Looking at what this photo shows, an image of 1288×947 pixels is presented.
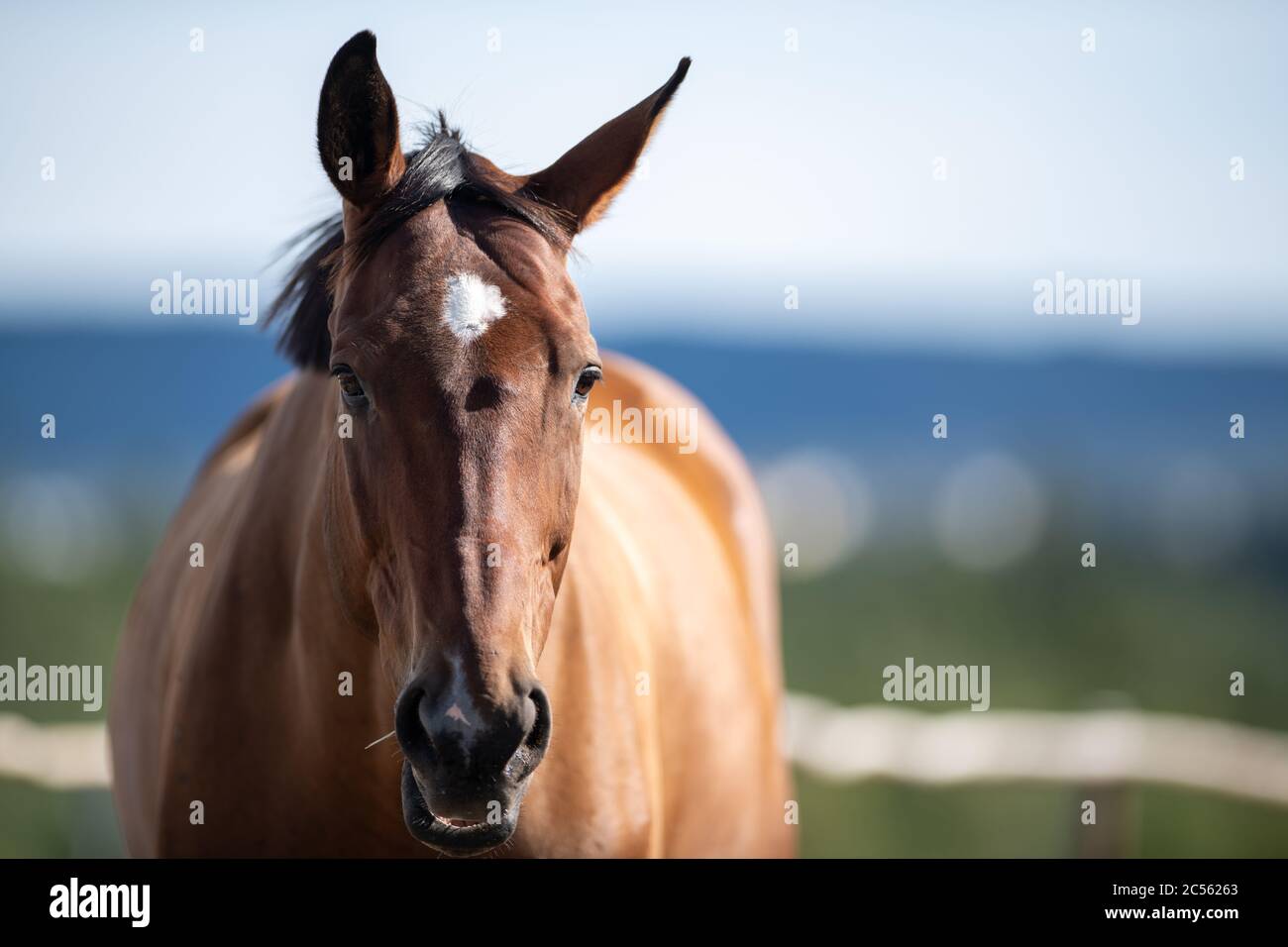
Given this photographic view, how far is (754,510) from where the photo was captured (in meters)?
4.57

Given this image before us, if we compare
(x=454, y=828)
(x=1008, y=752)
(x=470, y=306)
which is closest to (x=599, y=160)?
(x=470, y=306)

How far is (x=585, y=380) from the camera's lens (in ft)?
6.87

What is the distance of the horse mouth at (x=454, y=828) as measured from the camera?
174cm

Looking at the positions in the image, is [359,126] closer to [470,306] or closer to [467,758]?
[470,306]

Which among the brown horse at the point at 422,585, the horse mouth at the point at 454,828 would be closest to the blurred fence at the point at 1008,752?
the brown horse at the point at 422,585

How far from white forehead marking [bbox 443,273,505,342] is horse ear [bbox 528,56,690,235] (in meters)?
0.47

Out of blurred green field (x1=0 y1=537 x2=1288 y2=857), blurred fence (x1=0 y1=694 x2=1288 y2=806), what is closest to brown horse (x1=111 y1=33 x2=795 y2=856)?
blurred fence (x1=0 y1=694 x2=1288 y2=806)

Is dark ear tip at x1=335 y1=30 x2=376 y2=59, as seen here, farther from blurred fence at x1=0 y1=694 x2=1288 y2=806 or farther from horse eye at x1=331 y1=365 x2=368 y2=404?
blurred fence at x1=0 y1=694 x2=1288 y2=806

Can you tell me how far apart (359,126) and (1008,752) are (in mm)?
4556

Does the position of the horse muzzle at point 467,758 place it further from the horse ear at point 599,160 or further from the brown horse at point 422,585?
the horse ear at point 599,160

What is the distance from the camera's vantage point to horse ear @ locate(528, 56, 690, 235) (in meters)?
2.35

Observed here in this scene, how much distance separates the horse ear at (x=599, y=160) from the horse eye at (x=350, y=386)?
65 centimetres

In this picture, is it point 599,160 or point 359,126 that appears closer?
point 359,126
